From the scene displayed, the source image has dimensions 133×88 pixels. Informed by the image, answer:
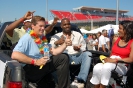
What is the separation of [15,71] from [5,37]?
2055mm

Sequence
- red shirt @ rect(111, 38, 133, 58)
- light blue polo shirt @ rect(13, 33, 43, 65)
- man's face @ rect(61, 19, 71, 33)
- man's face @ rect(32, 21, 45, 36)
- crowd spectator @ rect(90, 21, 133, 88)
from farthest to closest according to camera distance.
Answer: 1. man's face @ rect(61, 19, 71, 33)
2. red shirt @ rect(111, 38, 133, 58)
3. crowd spectator @ rect(90, 21, 133, 88)
4. man's face @ rect(32, 21, 45, 36)
5. light blue polo shirt @ rect(13, 33, 43, 65)

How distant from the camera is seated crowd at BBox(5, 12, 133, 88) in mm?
3179

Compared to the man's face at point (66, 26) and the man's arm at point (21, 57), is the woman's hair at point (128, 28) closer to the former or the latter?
the man's face at point (66, 26)

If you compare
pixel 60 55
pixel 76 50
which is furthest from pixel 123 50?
pixel 60 55

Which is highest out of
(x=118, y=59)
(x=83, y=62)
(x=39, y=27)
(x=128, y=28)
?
(x=39, y=27)

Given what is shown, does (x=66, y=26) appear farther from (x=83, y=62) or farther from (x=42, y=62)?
(x=42, y=62)

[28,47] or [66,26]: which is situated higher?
[66,26]

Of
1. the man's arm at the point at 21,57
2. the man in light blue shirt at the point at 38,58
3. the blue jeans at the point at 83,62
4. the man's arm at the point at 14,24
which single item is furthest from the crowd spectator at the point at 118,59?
the man's arm at the point at 14,24

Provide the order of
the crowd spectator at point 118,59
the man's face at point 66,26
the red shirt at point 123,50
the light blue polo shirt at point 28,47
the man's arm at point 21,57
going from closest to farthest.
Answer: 1. the man's arm at point 21,57
2. the light blue polo shirt at point 28,47
3. the crowd spectator at point 118,59
4. the red shirt at point 123,50
5. the man's face at point 66,26

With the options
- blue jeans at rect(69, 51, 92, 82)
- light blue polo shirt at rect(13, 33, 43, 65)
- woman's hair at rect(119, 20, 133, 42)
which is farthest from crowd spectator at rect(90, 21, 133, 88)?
light blue polo shirt at rect(13, 33, 43, 65)

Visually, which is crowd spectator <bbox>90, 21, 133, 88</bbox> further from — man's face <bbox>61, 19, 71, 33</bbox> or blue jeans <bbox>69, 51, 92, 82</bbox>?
man's face <bbox>61, 19, 71, 33</bbox>

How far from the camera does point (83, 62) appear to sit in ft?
14.0

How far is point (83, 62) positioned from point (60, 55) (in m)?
0.96

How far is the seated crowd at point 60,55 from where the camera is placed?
3.18 metres
